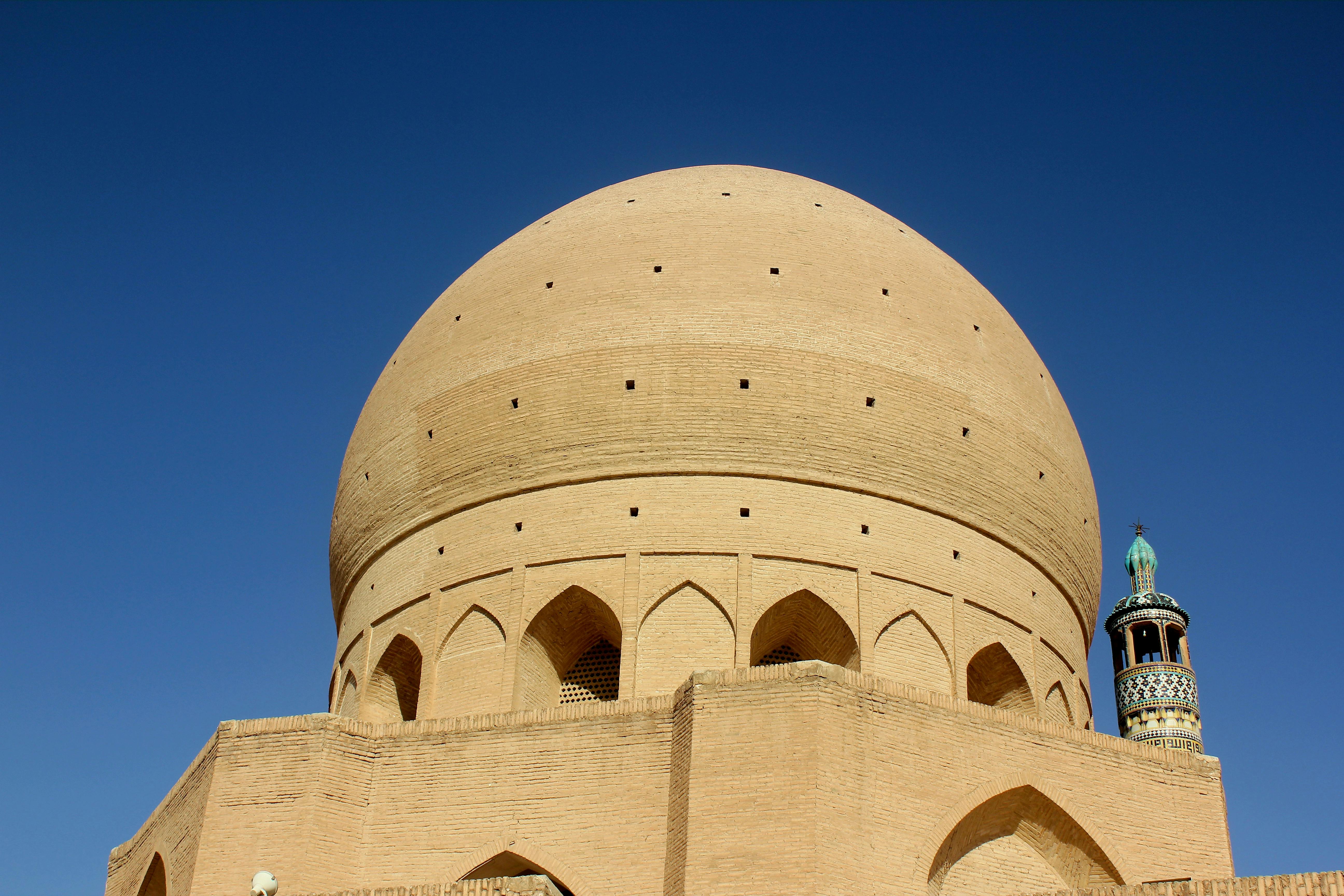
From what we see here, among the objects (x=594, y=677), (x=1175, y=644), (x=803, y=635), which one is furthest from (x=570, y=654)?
(x=1175, y=644)

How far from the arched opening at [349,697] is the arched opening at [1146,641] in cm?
1095

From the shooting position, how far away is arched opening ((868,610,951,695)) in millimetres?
12391

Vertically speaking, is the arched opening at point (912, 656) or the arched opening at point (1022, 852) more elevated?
the arched opening at point (912, 656)

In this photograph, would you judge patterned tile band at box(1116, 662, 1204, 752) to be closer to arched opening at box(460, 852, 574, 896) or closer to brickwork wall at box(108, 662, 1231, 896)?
brickwork wall at box(108, 662, 1231, 896)

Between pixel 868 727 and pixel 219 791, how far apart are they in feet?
14.8

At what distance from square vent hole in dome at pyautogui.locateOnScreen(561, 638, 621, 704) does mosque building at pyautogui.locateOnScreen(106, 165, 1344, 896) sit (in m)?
0.03

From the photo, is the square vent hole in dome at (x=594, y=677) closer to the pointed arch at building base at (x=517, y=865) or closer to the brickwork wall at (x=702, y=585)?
the brickwork wall at (x=702, y=585)

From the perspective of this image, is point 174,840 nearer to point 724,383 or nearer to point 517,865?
point 517,865

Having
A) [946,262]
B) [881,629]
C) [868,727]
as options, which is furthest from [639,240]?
[868,727]

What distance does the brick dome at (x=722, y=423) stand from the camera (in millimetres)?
12812

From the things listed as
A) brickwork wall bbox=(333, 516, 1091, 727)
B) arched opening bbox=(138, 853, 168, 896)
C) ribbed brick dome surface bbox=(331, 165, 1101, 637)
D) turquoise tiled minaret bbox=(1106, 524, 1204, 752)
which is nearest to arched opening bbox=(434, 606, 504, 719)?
brickwork wall bbox=(333, 516, 1091, 727)

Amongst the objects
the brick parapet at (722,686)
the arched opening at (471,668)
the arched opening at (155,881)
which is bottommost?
the arched opening at (155,881)

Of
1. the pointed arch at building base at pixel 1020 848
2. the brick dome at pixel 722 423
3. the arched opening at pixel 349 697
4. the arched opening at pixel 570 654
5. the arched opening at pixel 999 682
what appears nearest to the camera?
the pointed arch at building base at pixel 1020 848

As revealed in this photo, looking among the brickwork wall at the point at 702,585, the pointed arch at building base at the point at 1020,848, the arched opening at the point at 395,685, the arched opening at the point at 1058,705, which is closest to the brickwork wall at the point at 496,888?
Answer: the pointed arch at building base at the point at 1020,848
